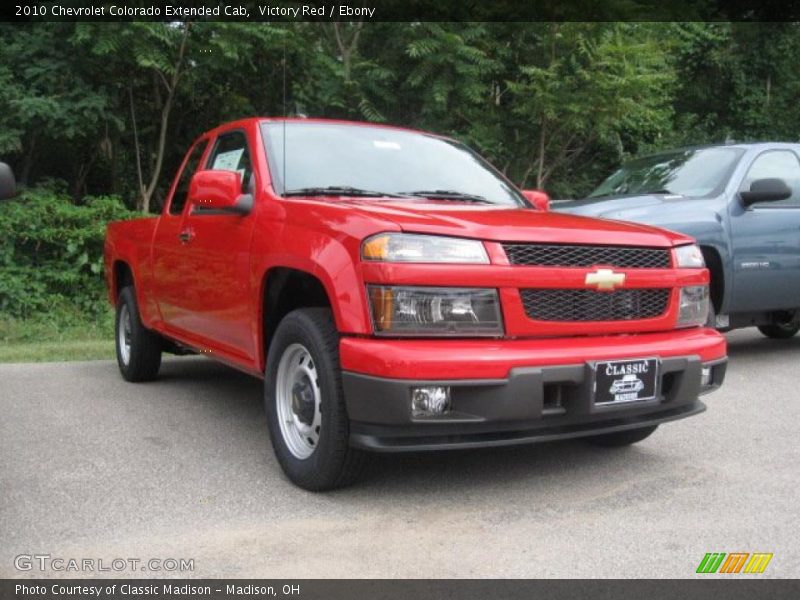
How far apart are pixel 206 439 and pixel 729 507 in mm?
2776

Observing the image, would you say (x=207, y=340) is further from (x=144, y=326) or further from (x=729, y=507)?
(x=729, y=507)

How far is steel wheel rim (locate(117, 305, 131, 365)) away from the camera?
6680mm

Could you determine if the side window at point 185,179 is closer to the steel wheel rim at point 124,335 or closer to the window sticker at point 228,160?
the window sticker at point 228,160

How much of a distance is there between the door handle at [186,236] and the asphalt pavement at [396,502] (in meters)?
1.12

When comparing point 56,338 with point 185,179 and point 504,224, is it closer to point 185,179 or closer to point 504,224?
point 185,179

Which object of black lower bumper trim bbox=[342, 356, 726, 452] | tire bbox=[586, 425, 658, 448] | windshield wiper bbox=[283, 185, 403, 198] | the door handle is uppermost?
windshield wiper bbox=[283, 185, 403, 198]

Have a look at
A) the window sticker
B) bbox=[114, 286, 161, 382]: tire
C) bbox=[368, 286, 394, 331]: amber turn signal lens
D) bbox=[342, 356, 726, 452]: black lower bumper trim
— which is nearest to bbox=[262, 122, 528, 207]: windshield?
the window sticker

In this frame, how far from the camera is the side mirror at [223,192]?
4.32m

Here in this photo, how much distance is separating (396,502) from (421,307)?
2.95 ft

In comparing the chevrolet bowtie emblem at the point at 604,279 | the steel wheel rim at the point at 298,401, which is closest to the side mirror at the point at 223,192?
the steel wheel rim at the point at 298,401

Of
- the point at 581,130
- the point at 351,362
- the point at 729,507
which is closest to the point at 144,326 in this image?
the point at 351,362

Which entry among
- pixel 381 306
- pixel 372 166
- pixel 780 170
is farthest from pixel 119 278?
pixel 780 170

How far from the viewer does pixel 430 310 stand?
3447 mm
